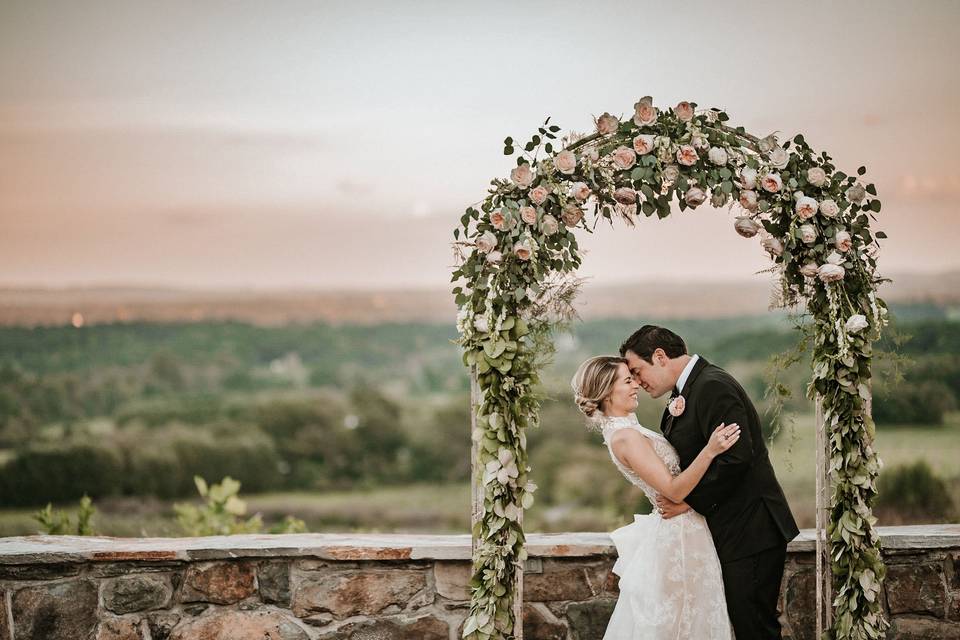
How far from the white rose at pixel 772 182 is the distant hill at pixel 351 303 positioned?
20.6 feet

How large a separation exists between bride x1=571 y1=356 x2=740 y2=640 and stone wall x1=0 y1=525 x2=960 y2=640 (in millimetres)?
449

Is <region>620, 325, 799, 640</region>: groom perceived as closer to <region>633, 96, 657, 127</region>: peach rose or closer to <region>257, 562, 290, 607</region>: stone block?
<region>633, 96, 657, 127</region>: peach rose

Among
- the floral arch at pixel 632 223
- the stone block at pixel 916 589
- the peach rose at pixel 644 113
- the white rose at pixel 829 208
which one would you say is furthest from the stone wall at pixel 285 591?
the peach rose at pixel 644 113

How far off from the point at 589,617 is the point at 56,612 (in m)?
2.38

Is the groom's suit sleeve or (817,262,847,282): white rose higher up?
(817,262,847,282): white rose

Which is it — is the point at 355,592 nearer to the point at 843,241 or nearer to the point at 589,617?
the point at 589,617

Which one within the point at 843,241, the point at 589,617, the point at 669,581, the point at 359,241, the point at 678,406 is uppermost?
the point at 359,241

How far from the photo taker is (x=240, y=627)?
4160mm

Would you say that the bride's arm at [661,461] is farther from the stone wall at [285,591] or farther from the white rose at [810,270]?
the white rose at [810,270]

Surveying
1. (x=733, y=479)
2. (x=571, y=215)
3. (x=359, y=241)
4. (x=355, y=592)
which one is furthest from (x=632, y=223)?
(x=359, y=241)

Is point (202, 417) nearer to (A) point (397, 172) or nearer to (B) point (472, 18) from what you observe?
(A) point (397, 172)

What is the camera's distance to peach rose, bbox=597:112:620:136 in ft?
12.7

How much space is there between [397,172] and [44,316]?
4.57m

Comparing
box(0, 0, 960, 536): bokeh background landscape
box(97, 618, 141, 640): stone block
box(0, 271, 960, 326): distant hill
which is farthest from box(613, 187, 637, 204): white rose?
box(0, 271, 960, 326): distant hill
